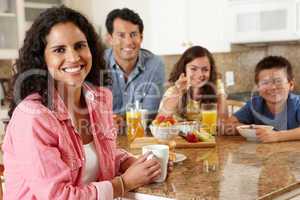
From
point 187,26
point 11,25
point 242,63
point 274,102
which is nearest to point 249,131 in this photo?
point 274,102

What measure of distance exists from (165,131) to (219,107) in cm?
73

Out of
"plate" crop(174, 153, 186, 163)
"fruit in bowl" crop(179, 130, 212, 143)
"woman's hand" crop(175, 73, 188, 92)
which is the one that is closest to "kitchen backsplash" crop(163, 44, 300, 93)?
"woman's hand" crop(175, 73, 188, 92)

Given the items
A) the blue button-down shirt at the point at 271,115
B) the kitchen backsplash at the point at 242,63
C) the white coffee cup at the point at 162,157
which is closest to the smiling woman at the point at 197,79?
the blue button-down shirt at the point at 271,115

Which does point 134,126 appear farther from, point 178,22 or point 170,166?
point 178,22

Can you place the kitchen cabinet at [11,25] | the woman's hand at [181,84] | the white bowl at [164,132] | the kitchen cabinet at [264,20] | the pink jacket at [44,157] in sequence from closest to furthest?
1. the pink jacket at [44,157]
2. the white bowl at [164,132]
3. the woman's hand at [181,84]
4. the kitchen cabinet at [264,20]
5. the kitchen cabinet at [11,25]

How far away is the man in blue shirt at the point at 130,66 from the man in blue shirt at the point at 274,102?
538mm

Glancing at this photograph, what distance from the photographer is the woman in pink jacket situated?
1130 mm

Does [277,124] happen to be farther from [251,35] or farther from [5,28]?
[5,28]

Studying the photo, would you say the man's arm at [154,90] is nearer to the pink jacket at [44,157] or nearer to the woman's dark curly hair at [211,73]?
the woman's dark curly hair at [211,73]

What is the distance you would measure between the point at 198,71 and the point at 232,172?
1200mm

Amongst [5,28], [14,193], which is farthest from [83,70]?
[5,28]

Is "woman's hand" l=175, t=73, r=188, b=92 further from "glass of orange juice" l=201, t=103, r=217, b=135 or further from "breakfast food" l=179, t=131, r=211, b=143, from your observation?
"breakfast food" l=179, t=131, r=211, b=143

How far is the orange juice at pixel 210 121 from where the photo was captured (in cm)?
204

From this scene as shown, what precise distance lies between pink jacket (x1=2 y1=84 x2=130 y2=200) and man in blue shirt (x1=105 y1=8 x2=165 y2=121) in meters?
1.14
